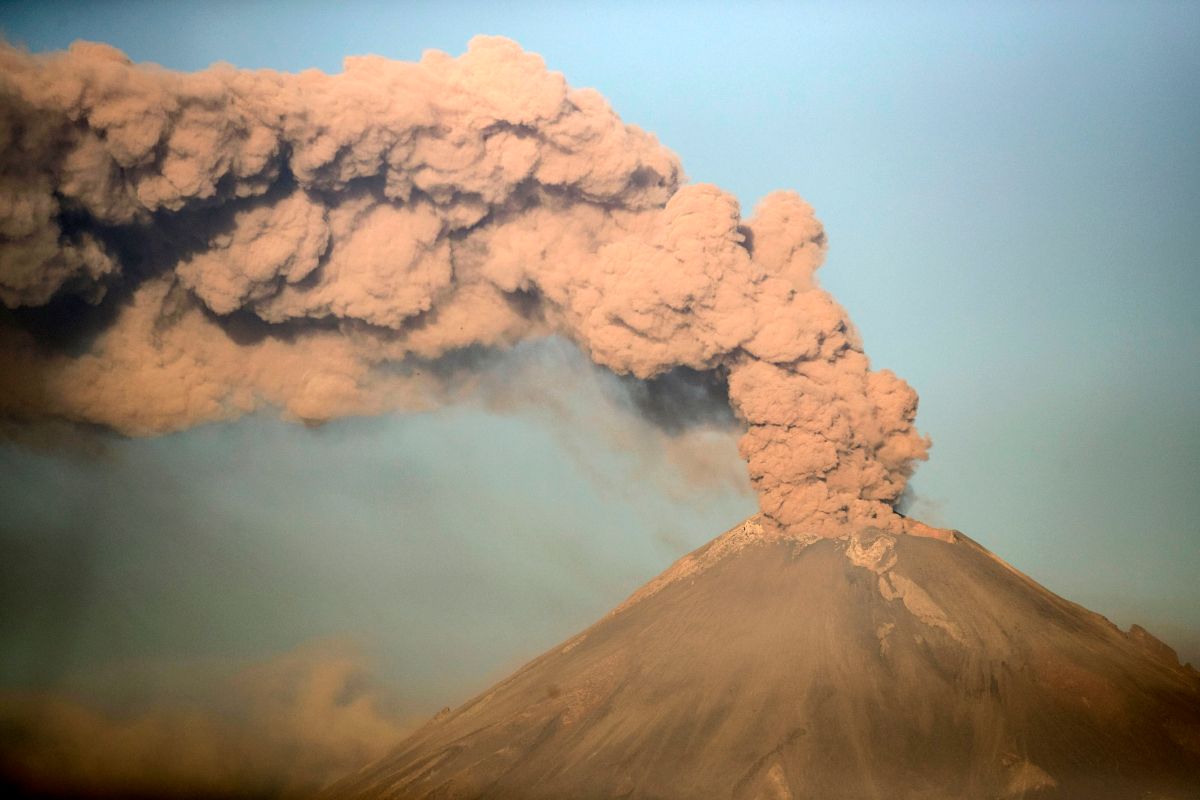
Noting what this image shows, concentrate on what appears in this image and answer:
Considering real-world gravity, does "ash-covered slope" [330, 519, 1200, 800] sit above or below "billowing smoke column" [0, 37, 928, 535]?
below

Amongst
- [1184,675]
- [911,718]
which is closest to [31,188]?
[911,718]

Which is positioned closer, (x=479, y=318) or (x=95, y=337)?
(x=95, y=337)

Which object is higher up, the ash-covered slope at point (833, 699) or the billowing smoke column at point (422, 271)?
the billowing smoke column at point (422, 271)

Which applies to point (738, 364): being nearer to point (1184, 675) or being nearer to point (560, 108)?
point (560, 108)

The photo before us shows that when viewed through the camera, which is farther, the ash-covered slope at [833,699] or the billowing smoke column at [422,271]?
the billowing smoke column at [422,271]
